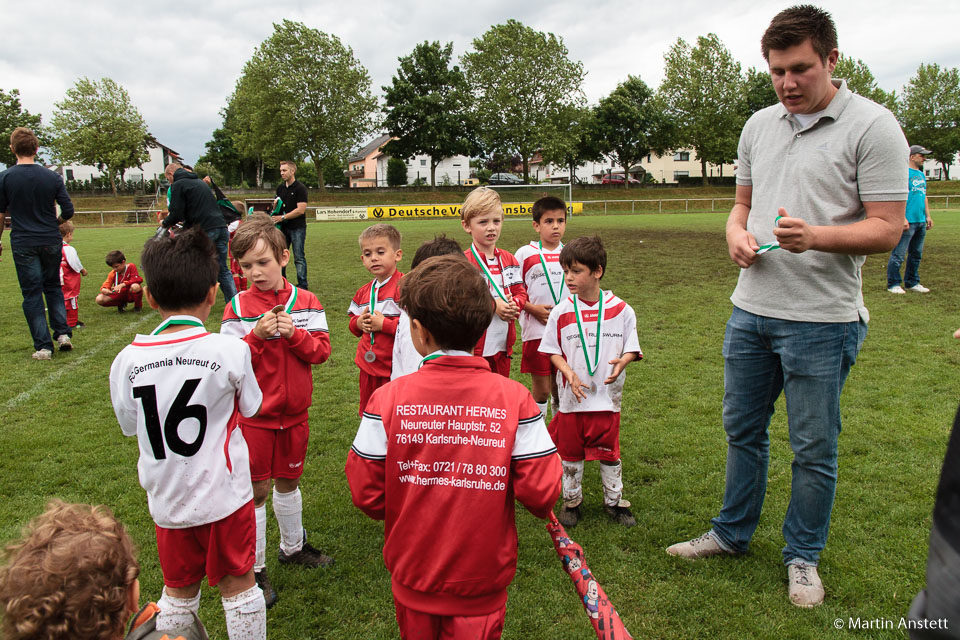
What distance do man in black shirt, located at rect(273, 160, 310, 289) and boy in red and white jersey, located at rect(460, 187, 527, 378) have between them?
771 cm

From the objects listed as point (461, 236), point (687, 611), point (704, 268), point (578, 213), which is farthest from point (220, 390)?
point (578, 213)

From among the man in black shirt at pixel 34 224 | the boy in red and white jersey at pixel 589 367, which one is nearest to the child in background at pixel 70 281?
the man in black shirt at pixel 34 224

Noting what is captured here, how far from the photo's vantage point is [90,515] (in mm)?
1555

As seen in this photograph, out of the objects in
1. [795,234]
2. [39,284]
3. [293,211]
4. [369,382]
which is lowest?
[369,382]

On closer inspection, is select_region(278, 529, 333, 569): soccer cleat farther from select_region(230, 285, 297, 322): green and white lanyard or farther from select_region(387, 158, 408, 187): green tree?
select_region(387, 158, 408, 187): green tree

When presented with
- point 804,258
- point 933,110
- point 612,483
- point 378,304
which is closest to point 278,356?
point 378,304

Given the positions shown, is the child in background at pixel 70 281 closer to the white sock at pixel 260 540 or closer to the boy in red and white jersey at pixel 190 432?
the white sock at pixel 260 540

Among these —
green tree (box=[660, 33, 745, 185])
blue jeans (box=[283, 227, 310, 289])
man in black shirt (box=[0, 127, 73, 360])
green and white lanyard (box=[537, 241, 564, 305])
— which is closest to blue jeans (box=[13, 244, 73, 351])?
man in black shirt (box=[0, 127, 73, 360])

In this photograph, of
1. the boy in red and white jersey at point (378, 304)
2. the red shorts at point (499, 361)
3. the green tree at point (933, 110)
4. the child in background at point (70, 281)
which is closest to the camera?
the boy in red and white jersey at point (378, 304)

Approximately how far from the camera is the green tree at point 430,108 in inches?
2245

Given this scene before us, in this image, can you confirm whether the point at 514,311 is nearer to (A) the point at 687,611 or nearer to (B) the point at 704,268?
(A) the point at 687,611

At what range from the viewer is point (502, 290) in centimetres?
439

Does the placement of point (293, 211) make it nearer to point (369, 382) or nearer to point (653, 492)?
point (369, 382)

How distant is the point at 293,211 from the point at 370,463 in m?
10.2
